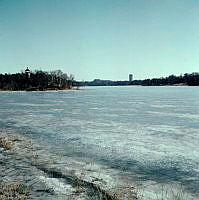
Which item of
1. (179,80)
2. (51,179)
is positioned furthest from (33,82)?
(51,179)

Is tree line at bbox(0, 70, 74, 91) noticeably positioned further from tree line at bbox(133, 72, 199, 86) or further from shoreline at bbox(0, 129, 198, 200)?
shoreline at bbox(0, 129, 198, 200)

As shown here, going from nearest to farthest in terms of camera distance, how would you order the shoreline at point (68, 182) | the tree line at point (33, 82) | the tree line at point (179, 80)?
the shoreline at point (68, 182), the tree line at point (33, 82), the tree line at point (179, 80)

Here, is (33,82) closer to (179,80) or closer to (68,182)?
(179,80)

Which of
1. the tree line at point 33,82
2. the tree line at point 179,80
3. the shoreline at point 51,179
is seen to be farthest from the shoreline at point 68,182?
the tree line at point 179,80

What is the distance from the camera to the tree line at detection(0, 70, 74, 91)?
11638 cm

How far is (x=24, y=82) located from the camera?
120000mm

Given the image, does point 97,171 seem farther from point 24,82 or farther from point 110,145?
point 24,82

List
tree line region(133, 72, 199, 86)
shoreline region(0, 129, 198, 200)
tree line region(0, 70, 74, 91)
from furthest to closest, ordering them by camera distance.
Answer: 1. tree line region(133, 72, 199, 86)
2. tree line region(0, 70, 74, 91)
3. shoreline region(0, 129, 198, 200)

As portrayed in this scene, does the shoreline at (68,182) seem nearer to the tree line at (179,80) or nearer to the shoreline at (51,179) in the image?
the shoreline at (51,179)

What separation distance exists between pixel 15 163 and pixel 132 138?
508 cm

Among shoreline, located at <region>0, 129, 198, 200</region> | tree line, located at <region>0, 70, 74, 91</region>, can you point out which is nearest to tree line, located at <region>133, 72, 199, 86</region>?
tree line, located at <region>0, 70, 74, 91</region>

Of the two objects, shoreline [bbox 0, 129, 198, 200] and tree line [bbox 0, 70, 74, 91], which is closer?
shoreline [bbox 0, 129, 198, 200]

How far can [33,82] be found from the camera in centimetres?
11769

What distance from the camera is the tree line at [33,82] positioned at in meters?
116
